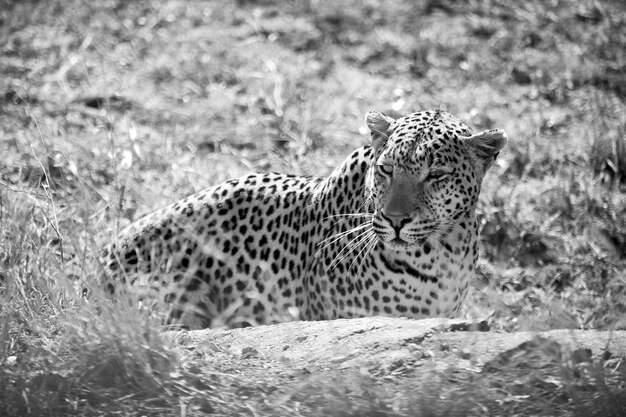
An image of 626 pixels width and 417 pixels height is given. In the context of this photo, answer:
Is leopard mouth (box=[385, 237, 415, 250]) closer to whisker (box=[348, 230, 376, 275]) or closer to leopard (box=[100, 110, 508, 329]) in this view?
leopard (box=[100, 110, 508, 329])

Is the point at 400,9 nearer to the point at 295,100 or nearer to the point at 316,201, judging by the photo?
the point at 295,100

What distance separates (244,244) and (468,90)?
479 cm

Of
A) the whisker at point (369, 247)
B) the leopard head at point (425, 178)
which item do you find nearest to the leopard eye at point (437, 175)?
the leopard head at point (425, 178)

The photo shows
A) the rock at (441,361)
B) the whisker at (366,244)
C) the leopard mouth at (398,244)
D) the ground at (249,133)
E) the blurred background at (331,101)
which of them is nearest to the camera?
the rock at (441,361)

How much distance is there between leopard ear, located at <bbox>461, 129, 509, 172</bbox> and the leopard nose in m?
0.62

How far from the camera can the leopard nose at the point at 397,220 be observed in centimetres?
601

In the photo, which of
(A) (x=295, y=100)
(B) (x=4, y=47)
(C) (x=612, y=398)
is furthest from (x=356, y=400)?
(B) (x=4, y=47)

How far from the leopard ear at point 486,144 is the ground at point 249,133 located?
0.87 metres

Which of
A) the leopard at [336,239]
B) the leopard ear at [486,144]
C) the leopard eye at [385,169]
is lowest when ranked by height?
the leopard at [336,239]

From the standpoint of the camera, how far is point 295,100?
34.7ft

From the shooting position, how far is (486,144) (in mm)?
6223

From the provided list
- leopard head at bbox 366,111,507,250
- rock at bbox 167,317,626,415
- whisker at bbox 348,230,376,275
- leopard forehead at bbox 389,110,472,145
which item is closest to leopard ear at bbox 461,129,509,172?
leopard head at bbox 366,111,507,250

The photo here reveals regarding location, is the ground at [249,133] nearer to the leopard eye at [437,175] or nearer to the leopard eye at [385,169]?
the leopard eye at [437,175]

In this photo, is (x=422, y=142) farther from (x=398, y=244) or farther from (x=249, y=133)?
(x=249, y=133)
